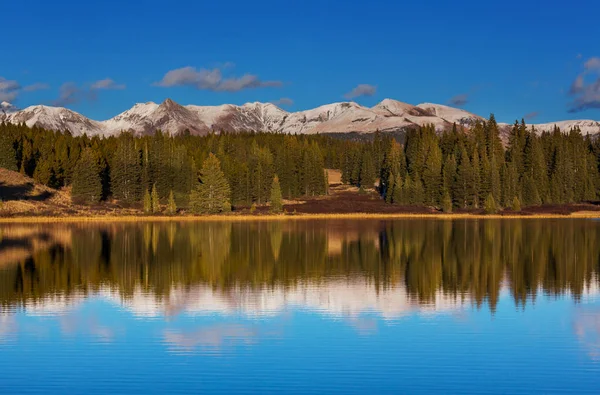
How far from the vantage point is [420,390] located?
875 inches

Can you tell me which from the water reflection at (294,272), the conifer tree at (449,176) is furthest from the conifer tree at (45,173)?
the conifer tree at (449,176)

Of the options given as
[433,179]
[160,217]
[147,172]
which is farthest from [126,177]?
[433,179]

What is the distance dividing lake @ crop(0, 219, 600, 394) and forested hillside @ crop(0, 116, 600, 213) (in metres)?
89.9

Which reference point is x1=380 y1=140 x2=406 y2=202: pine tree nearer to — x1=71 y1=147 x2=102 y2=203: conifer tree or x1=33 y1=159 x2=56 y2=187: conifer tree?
x1=71 y1=147 x2=102 y2=203: conifer tree

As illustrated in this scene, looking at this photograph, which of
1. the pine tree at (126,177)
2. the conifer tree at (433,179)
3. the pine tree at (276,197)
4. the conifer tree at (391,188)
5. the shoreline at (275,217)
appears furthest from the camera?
the conifer tree at (391,188)

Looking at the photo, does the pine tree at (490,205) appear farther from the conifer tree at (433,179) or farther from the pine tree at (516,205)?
the conifer tree at (433,179)

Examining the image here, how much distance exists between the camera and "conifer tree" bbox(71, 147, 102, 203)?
497ft

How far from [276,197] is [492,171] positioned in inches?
1763

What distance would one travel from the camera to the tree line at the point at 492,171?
156250mm

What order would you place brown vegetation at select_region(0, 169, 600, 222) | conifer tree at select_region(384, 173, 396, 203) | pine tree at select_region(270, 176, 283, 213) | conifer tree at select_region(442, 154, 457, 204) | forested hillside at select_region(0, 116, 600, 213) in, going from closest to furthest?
brown vegetation at select_region(0, 169, 600, 222) < pine tree at select_region(270, 176, 283, 213) < forested hillside at select_region(0, 116, 600, 213) < conifer tree at select_region(442, 154, 457, 204) < conifer tree at select_region(384, 173, 396, 203)

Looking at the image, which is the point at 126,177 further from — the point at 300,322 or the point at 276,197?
the point at 300,322

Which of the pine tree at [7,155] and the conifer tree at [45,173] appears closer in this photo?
the pine tree at [7,155]

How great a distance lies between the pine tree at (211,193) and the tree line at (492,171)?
Answer: 133ft

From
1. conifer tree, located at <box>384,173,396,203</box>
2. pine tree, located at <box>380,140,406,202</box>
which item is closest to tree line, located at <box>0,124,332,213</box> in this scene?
pine tree, located at <box>380,140,406,202</box>
